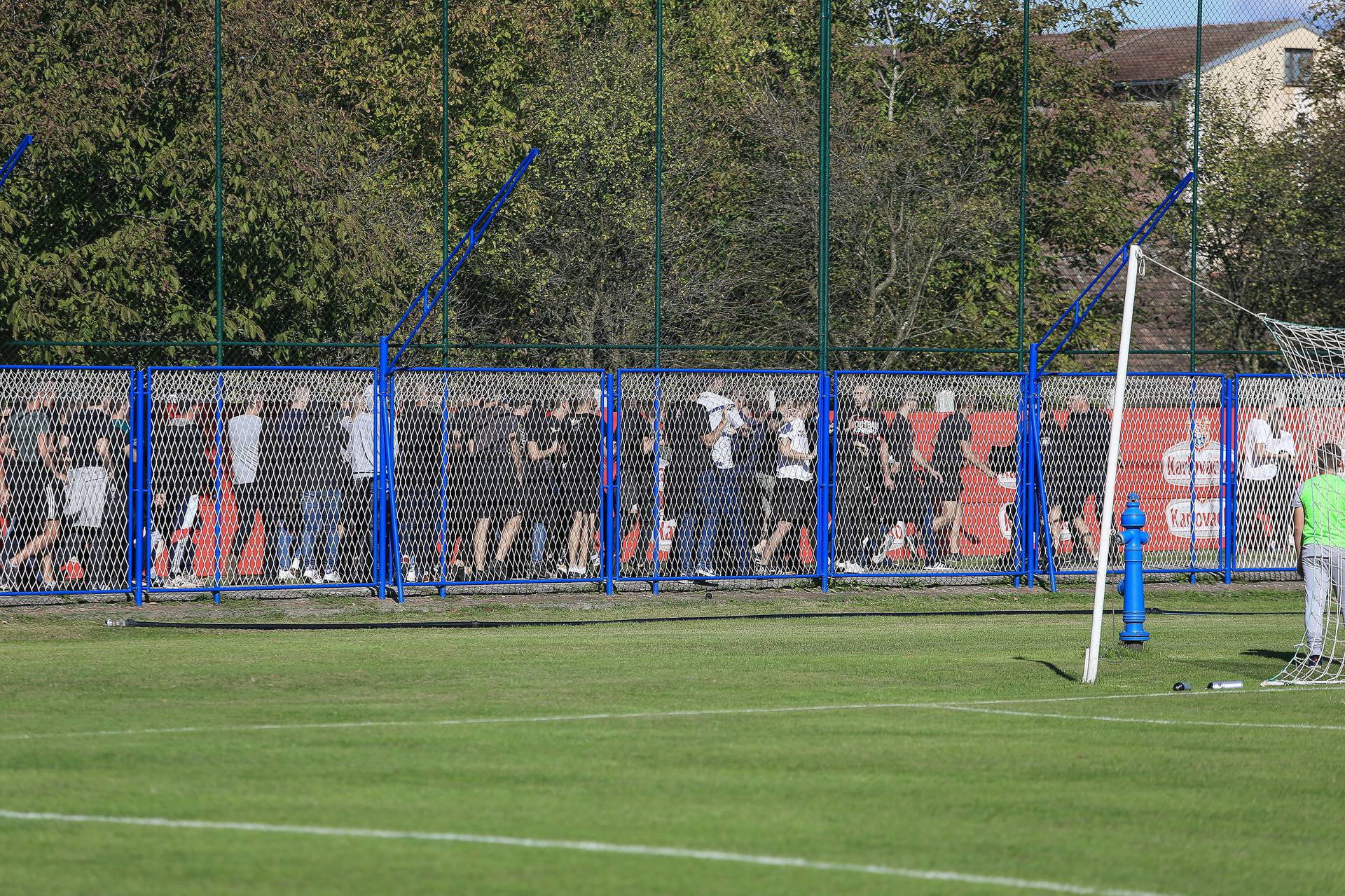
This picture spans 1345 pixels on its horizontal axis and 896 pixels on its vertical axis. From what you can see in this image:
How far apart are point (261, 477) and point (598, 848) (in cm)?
1087

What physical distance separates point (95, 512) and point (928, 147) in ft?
56.8

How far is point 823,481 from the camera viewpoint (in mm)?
19078

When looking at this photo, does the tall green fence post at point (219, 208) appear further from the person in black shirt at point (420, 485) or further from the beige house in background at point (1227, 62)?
the beige house in background at point (1227, 62)

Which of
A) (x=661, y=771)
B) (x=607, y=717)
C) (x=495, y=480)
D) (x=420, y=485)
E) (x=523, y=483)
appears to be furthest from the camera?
(x=523, y=483)

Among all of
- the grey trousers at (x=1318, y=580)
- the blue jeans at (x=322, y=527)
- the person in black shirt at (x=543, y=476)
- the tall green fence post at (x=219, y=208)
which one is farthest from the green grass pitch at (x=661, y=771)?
the tall green fence post at (x=219, y=208)

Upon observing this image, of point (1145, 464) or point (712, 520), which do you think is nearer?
point (712, 520)

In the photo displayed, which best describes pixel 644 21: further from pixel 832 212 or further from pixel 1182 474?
pixel 1182 474

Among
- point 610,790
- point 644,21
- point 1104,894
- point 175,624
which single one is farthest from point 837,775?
point 644,21

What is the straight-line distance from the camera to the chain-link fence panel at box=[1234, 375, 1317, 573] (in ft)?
67.3

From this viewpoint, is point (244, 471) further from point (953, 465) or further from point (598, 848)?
point (598, 848)

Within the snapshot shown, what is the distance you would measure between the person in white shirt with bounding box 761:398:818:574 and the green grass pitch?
453cm

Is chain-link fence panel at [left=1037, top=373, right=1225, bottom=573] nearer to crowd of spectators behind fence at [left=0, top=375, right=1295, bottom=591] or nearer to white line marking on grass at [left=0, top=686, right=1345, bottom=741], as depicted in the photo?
crowd of spectators behind fence at [left=0, top=375, right=1295, bottom=591]

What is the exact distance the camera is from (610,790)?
8.22 metres

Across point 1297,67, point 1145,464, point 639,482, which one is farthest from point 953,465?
point 1297,67
